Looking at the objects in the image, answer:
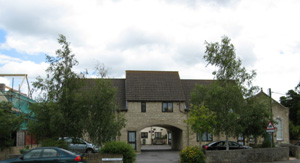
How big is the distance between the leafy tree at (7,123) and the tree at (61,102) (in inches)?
113

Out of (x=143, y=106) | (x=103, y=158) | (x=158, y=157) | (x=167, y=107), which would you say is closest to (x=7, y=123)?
(x=103, y=158)

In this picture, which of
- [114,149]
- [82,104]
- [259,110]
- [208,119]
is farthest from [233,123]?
[82,104]

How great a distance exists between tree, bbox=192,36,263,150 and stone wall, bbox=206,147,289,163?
167 centimetres

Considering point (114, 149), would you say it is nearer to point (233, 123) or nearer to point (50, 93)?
point (50, 93)

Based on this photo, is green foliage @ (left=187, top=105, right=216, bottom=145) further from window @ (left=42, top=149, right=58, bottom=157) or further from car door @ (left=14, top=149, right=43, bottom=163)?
car door @ (left=14, top=149, right=43, bottom=163)

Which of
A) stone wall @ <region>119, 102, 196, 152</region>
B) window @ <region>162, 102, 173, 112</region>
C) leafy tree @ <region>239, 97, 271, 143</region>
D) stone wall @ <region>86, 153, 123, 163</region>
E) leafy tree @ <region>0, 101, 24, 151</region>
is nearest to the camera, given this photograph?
stone wall @ <region>86, 153, 123, 163</region>

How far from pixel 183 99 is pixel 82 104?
17.2 metres

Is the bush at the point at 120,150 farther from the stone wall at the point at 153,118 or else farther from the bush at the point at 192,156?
the stone wall at the point at 153,118

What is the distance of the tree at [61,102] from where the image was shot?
17297 mm

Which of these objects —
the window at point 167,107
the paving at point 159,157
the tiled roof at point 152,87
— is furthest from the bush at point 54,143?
the window at point 167,107

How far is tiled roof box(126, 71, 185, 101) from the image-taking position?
3312 centimetres

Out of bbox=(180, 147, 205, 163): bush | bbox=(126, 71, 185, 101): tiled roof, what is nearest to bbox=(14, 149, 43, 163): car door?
bbox=(180, 147, 205, 163): bush

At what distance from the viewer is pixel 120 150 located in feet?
59.7

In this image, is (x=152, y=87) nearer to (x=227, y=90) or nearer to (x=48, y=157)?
(x=227, y=90)
